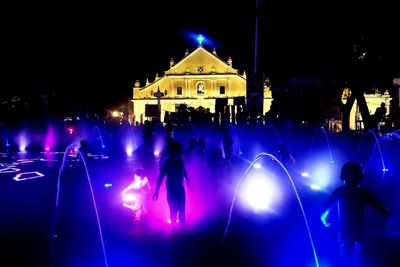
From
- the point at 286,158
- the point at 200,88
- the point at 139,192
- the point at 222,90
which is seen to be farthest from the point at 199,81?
the point at 139,192

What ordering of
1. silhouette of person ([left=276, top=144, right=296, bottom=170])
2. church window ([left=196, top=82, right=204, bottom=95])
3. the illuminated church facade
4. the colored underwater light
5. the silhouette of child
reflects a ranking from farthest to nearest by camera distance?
church window ([left=196, top=82, right=204, bottom=95]) < the illuminated church facade < the colored underwater light < silhouette of person ([left=276, top=144, right=296, bottom=170]) < the silhouette of child

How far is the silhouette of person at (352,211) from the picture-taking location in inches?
221

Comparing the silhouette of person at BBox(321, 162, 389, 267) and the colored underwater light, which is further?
the colored underwater light

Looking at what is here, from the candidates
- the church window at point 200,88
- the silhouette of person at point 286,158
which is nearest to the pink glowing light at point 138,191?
the silhouette of person at point 286,158

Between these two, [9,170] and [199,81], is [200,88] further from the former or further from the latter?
[9,170]

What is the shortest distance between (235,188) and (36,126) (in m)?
26.9

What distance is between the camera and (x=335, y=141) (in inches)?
818

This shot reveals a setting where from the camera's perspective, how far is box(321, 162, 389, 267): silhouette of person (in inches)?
221

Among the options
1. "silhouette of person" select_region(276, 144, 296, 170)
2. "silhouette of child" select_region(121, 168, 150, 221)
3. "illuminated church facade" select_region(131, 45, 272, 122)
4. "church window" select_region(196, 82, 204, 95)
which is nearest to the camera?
"silhouette of child" select_region(121, 168, 150, 221)

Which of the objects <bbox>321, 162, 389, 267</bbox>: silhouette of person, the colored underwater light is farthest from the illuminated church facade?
<bbox>321, 162, 389, 267</bbox>: silhouette of person

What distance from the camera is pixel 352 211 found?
5.62 meters

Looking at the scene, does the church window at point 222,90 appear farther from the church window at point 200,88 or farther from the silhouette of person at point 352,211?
the silhouette of person at point 352,211

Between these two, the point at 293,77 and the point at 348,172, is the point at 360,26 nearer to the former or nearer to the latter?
the point at 293,77

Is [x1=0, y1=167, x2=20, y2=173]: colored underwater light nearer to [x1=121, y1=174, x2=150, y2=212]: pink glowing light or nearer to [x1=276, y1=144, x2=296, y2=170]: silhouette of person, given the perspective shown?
[x1=121, y1=174, x2=150, y2=212]: pink glowing light
